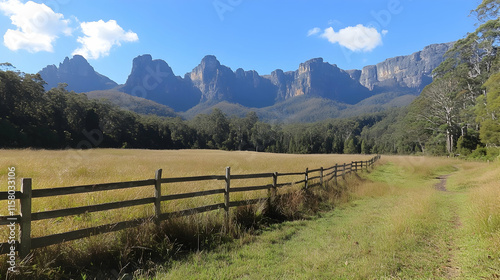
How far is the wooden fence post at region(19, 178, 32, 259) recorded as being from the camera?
121 inches

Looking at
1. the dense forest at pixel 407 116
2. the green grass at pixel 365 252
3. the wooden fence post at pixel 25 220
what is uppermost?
the dense forest at pixel 407 116

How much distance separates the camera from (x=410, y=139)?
65.9 metres

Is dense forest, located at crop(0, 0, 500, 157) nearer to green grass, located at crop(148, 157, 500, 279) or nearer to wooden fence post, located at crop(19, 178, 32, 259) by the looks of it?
green grass, located at crop(148, 157, 500, 279)

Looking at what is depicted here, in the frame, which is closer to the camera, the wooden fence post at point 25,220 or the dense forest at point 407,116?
the wooden fence post at point 25,220

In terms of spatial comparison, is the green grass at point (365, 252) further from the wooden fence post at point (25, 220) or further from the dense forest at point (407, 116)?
the dense forest at point (407, 116)

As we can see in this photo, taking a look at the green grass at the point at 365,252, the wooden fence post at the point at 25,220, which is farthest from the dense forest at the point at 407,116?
the wooden fence post at the point at 25,220

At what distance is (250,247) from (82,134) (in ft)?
229

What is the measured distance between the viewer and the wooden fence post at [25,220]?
3.08 m

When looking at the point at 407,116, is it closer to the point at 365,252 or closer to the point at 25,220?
the point at 365,252

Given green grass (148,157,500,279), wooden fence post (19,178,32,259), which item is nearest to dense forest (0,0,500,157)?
green grass (148,157,500,279)

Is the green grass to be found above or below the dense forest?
below

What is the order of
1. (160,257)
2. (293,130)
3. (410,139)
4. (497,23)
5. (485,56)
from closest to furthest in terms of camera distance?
(160,257), (497,23), (485,56), (410,139), (293,130)

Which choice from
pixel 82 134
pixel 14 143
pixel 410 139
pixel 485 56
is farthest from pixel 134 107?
pixel 485 56

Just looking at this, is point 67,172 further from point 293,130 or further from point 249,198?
point 293,130
